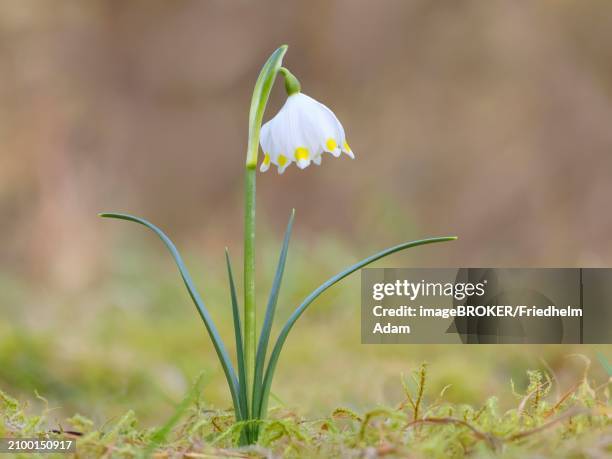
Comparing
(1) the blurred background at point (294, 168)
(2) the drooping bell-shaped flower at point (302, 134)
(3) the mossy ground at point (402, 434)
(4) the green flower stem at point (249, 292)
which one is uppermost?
(1) the blurred background at point (294, 168)

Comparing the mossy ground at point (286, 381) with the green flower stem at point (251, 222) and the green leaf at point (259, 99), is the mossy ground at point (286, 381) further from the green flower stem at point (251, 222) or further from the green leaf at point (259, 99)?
the green leaf at point (259, 99)

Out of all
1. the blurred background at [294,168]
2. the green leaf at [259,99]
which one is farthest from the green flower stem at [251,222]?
the blurred background at [294,168]

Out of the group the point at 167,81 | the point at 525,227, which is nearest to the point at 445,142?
the point at 525,227

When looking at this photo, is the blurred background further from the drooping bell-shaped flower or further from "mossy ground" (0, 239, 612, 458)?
the drooping bell-shaped flower

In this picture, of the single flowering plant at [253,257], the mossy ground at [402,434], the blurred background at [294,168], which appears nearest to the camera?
the mossy ground at [402,434]

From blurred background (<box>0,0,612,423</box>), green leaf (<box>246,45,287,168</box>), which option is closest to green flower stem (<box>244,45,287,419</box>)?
green leaf (<box>246,45,287,168</box>)
